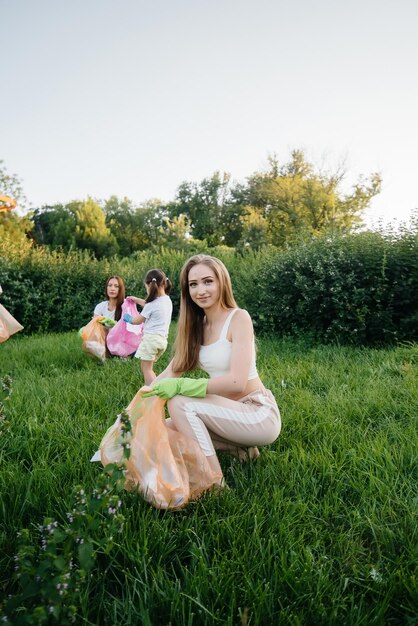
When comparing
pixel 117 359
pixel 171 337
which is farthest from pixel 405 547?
pixel 171 337

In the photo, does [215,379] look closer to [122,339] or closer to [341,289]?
[122,339]

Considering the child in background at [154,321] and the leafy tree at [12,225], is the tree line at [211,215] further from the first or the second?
the child in background at [154,321]

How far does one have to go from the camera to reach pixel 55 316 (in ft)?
35.7

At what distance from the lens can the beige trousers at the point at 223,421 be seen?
7.17ft

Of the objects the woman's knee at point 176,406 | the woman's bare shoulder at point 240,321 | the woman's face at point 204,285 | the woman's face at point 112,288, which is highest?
the woman's face at point 204,285

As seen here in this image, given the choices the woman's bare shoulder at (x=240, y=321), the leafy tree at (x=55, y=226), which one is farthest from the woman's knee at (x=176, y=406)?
the leafy tree at (x=55, y=226)

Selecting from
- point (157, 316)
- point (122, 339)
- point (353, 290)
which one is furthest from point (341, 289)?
point (122, 339)

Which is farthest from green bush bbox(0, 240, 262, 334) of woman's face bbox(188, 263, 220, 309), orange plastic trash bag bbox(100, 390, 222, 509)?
orange plastic trash bag bbox(100, 390, 222, 509)

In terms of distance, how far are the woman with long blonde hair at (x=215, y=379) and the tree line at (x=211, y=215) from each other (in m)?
24.6

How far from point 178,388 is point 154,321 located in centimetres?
299

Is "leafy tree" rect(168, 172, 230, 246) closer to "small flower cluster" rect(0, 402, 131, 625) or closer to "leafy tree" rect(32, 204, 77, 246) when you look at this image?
"leafy tree" rect(32, 204, 77, 246)

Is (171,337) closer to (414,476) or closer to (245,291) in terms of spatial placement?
(245,291)

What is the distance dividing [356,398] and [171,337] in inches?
196

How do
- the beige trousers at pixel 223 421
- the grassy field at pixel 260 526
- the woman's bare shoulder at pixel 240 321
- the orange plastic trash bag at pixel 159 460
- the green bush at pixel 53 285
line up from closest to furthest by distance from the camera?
the grassy field at pixel 260 526
the orange plastic trash bag at pixel 159 460
the beige trousers at pixel 223 421
the woman's bare shoulder at pixel 240 321
the green bush at pixel 53 285
